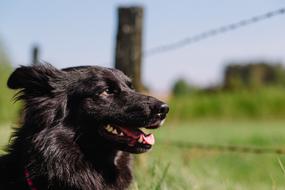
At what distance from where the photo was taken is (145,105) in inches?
196

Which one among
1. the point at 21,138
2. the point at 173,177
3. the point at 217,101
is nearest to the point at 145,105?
the point at 21,138

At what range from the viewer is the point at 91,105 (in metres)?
5.06

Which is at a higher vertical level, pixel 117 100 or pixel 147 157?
pixel 117 100

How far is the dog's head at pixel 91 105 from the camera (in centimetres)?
493

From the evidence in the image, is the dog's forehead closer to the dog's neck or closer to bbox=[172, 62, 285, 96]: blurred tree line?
the dog's neck

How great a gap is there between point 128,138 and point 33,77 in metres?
0.85

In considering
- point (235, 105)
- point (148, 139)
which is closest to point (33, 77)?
point (148, 139)

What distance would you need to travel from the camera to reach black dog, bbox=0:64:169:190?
189 inches

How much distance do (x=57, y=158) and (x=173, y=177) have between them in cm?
189

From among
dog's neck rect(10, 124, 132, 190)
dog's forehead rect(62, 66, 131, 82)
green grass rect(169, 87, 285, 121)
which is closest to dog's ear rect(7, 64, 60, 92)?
dog's forehead rect(62, 66, 131, 82)

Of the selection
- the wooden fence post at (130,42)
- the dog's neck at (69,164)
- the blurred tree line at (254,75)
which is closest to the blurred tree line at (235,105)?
the wooden fence post at (130,42)

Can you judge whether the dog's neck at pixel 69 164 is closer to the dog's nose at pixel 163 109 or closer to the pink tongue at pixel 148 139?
the pink tongue at pixel 148 139

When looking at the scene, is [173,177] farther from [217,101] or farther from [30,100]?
[217,101]

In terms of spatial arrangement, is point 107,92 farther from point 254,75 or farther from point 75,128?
point 254,75
